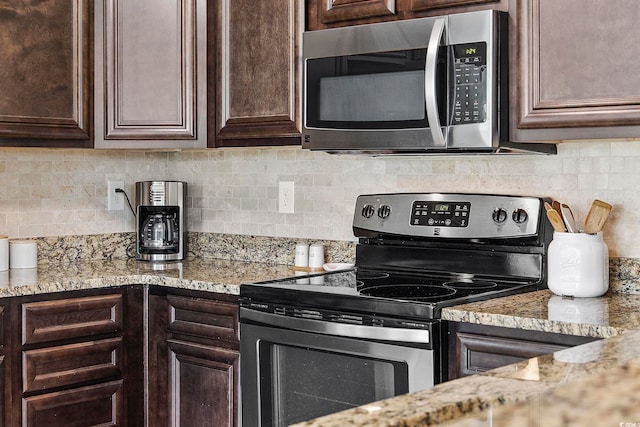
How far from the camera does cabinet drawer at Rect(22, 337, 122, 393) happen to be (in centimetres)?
275

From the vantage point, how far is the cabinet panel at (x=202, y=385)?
2795 millimetres

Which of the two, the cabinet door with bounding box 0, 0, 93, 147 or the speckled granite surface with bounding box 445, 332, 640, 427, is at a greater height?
the cabinet door with bounding box 0, 0, 93, 147

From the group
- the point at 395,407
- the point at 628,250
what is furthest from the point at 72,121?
the point at 395,407

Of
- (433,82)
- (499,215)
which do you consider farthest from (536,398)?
(499,215)

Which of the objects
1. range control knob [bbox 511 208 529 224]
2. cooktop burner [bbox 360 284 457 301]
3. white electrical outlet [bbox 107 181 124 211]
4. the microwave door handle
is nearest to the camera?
cooktop burner [bbox 360 284 457 301]

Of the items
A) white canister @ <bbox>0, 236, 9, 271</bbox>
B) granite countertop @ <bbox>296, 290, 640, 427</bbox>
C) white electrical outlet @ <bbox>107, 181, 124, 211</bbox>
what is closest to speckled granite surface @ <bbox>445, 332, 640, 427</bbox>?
granite countertop @ <bbox>296, 290, 640, 427</bbox>

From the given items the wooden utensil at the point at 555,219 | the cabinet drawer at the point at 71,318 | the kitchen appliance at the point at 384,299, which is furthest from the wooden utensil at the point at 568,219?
the cabinet drawer at the point at 71,318

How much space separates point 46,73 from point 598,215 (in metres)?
1.89

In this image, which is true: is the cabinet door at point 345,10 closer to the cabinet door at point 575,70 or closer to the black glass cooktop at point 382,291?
the cabinet door at point 575,70

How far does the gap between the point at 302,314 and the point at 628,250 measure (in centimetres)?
96

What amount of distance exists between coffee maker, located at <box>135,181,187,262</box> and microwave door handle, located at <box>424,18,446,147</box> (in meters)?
1.30

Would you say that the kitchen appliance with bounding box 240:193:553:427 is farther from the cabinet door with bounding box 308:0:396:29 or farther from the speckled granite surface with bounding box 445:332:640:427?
the speckled granite surface with bounding box 445:332:640:427

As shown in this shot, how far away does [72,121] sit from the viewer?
3094mm

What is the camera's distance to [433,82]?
2.47 meters
